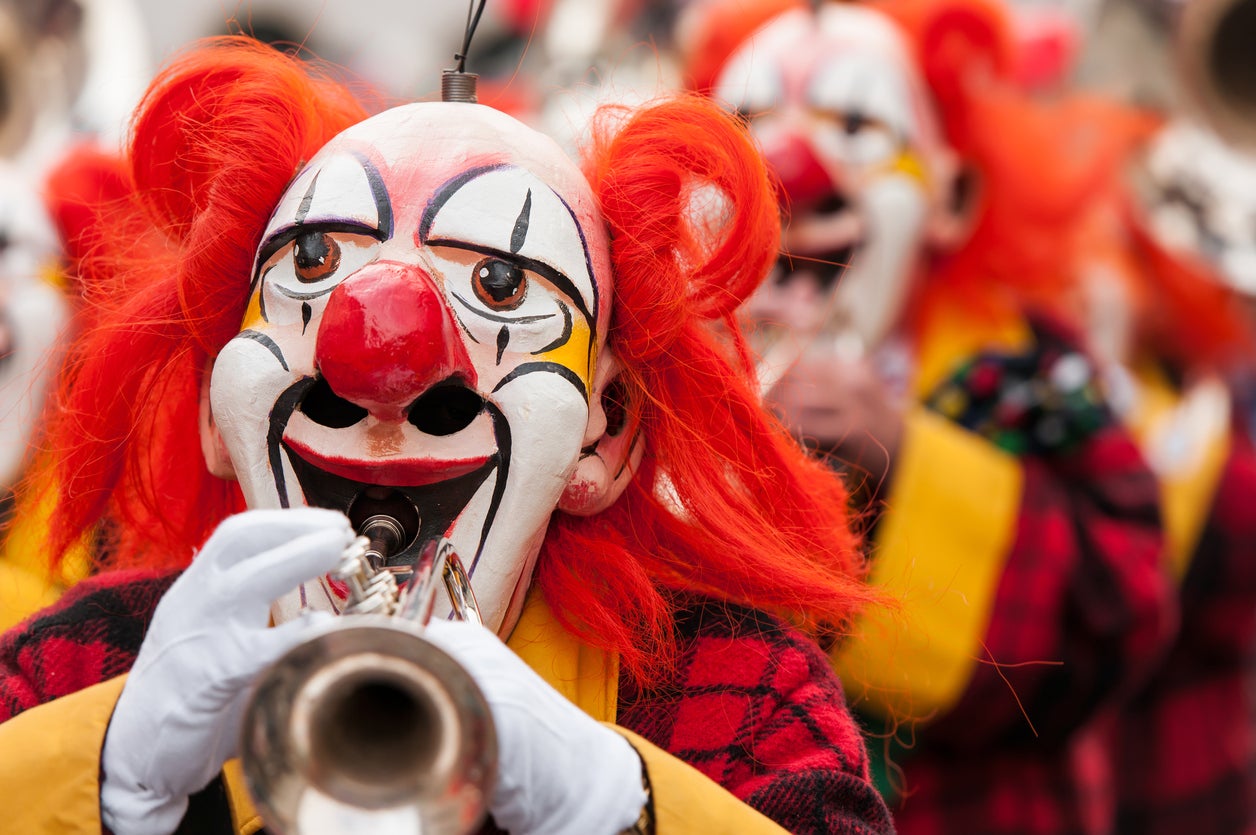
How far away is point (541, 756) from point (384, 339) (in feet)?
1.29

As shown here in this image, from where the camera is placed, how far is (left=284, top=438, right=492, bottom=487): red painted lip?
5.19ft

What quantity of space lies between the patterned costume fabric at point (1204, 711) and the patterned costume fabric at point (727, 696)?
2.10 meters

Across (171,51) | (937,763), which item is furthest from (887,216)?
(171,51)

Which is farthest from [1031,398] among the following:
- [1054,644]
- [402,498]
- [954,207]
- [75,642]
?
[75,642]

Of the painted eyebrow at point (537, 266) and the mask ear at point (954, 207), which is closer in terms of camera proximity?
the painted eyebrow at point (537, 266)

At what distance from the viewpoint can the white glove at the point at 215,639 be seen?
1398mm

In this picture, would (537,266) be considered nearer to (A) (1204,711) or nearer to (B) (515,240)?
(B) (515,240)

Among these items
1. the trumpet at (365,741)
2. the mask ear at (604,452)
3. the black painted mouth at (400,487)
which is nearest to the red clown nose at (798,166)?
the mask ear at (604,452)

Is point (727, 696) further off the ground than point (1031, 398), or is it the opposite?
point (727, 696)

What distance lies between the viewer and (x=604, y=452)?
1.76 metres

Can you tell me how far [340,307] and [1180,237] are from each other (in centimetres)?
342

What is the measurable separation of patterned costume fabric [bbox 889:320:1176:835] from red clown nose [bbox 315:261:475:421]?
164cm

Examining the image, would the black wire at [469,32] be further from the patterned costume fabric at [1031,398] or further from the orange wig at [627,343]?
the patterned costume fabric at [1031,398]

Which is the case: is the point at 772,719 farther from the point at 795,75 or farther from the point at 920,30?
the point at 920,30
